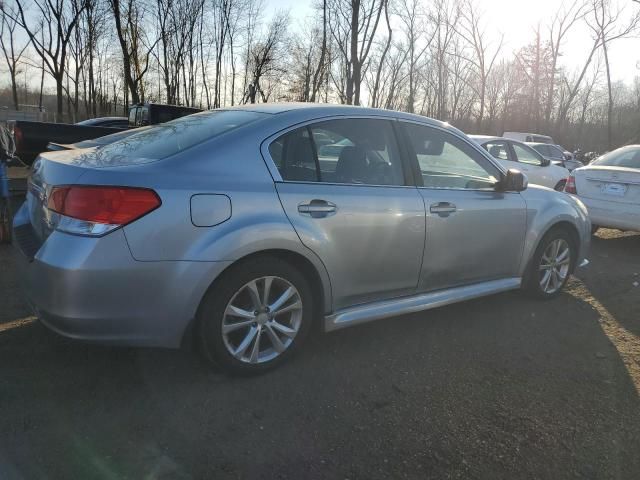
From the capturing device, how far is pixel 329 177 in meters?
3.22

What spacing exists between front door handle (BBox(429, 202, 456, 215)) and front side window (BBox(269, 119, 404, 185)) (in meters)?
0.29

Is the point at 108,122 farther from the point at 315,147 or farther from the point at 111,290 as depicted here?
the point at 111,290

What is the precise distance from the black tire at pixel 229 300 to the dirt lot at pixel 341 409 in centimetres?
11

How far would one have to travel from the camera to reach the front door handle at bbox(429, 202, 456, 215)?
3567 millimetres

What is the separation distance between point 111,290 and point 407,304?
196cm

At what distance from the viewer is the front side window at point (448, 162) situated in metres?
3.71

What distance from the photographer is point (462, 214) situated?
3.73 meters

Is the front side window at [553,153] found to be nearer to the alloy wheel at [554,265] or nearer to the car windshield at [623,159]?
the car windshield at [623,159]

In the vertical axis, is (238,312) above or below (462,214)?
below

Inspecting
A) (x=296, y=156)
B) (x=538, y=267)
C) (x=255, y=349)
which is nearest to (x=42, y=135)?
(x=296, y=156)

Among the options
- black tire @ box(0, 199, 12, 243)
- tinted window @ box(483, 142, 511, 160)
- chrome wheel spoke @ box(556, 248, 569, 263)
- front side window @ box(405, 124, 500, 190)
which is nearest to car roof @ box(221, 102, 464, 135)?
front side window @ box(405, 124, 500, 190)

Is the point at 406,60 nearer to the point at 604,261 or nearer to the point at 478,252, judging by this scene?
the point at 604,261

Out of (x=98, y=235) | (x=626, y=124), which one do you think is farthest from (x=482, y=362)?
(x=626, y=124)

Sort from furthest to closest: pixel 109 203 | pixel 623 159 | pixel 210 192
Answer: pixel 623 159 < pixel 210 192 < pixel 109 203
